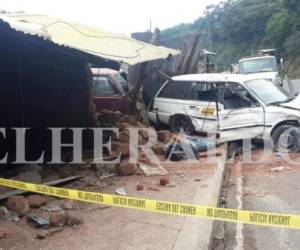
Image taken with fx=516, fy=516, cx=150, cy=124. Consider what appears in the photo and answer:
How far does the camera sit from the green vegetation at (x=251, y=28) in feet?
197

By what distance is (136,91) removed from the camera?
13.2m

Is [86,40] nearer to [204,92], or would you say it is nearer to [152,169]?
[152,169]

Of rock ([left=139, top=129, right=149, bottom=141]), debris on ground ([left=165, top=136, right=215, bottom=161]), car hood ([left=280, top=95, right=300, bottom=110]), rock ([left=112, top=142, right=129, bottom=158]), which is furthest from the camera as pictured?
rock ([left=139, top=129, right=149, bottom=141])

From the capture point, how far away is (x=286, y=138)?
10703mm

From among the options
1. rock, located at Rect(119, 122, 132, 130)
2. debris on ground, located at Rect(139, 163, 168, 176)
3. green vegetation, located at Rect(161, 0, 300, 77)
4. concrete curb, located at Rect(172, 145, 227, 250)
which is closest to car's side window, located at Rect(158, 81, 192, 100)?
rock, located at Rect(119, 122, 132, 130)

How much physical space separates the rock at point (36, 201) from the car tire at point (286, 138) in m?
5.74

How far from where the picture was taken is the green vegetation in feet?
197

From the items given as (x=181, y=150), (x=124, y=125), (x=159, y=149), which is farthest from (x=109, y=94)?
(x=181, y=150)

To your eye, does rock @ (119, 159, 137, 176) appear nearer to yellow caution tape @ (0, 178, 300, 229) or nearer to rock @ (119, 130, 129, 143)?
rock @ (119, 130, 129, 143)

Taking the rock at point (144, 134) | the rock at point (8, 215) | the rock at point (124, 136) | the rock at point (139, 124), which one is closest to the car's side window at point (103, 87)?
the rock at point (139, 124)

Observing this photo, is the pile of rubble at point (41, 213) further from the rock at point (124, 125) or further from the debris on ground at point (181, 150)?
the rock at point (124, 125)

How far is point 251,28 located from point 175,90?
6446 centimetres

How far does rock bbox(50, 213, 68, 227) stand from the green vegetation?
158 feet

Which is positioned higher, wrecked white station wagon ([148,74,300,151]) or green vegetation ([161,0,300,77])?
green vegetation ([161,0,300,77])
